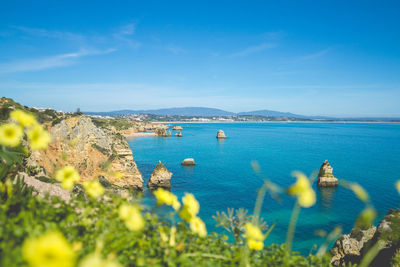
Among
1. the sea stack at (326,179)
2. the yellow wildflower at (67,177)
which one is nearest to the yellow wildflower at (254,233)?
the yellow wildflower at (67,177)

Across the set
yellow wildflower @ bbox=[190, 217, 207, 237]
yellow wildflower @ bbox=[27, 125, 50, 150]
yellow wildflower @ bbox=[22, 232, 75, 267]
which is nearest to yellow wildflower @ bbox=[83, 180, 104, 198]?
yellow wildflower @ bbox=[27, 125, 50, 150]

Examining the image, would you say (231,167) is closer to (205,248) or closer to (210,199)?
(210,199)

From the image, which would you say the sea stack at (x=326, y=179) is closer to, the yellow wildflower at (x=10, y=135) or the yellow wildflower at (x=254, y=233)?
the yellow wildflower at (x=254, y=233)

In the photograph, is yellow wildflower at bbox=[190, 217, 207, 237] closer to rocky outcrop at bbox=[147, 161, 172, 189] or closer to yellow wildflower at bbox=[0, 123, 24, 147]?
yellow wildflower at bbox=[0, 123, 24, 147]

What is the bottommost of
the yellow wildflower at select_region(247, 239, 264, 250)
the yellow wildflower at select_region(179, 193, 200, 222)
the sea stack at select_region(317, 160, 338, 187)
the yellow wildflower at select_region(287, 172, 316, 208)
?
the sea stack at select_region(317, 160, 338, 187)

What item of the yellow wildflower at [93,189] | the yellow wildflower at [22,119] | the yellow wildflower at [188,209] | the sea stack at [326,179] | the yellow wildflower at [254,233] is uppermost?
the yellow wildflower at [22,119]

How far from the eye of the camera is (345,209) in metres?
26.8

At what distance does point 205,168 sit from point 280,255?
43.4m

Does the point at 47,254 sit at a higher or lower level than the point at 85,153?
higher

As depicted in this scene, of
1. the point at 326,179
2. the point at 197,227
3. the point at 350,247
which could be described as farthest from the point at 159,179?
the point at 197,227

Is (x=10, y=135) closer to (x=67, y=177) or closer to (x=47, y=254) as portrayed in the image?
(x=67, y=177)

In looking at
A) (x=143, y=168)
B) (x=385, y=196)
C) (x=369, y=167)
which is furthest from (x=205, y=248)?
(x=369, y=167)

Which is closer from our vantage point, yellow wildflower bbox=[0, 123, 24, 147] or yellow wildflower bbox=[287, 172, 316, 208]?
yellow wildflower bbox=[287, 172, 316, 208]

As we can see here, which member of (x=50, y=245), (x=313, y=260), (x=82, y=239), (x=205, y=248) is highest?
(x=50, y=245)
